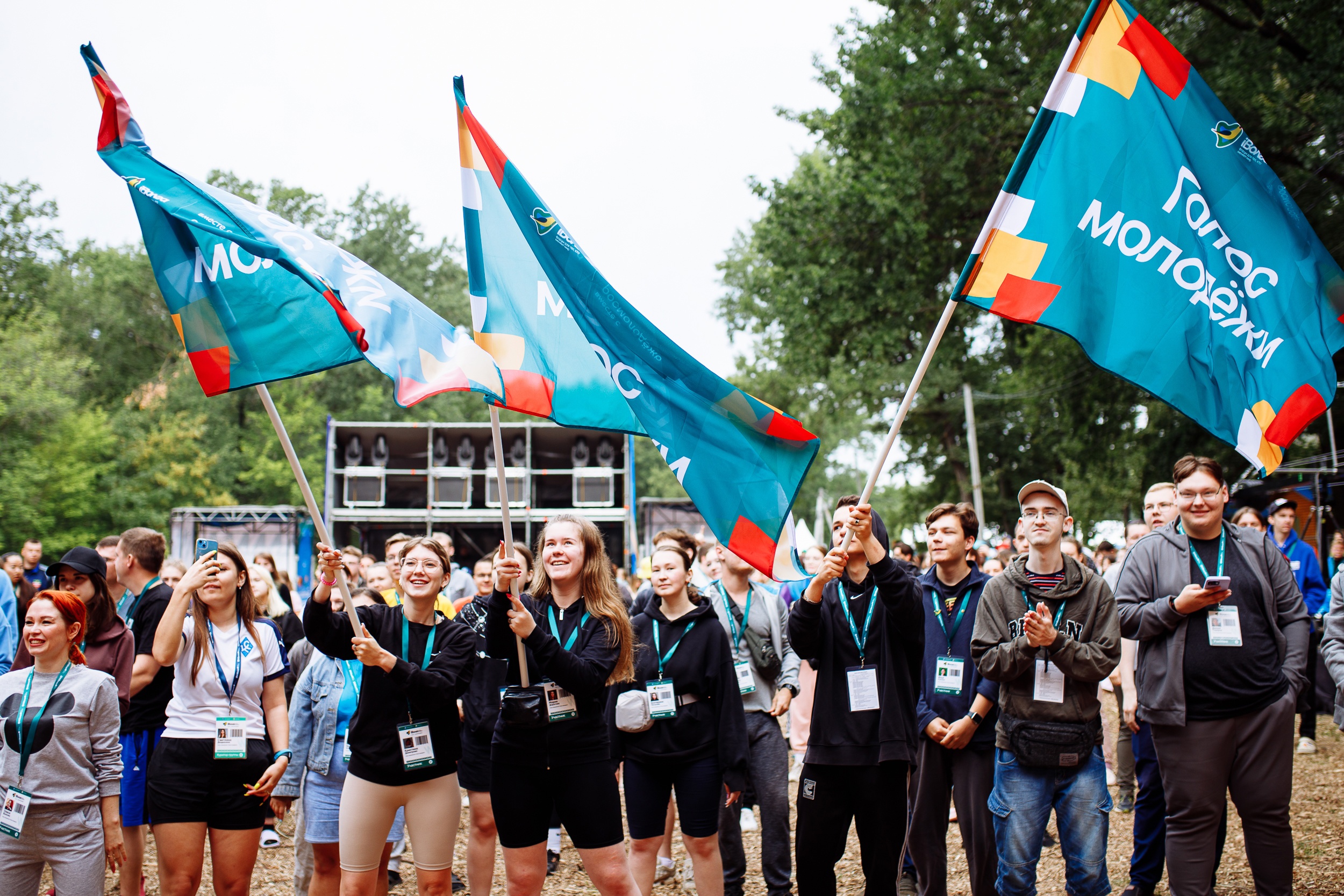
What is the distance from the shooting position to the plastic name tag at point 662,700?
5137 millimetres

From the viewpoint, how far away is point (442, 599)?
571 cm

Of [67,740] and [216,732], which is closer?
[67,740]

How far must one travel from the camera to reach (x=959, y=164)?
57.3ft

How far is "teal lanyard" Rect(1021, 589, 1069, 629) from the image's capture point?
15.9 feet

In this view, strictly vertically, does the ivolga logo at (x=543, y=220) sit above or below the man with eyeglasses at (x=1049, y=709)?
above

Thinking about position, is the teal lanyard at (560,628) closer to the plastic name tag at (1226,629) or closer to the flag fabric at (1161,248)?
the flag fabric at (1161,248)

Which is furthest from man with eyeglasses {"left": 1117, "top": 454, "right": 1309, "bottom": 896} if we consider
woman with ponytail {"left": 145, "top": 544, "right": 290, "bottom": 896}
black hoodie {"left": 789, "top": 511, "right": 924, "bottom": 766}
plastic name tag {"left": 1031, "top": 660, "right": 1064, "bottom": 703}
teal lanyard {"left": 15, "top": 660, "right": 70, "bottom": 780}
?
teal lanyard {"left": 15, "top": 660, "right": 70, "bottom": 780}

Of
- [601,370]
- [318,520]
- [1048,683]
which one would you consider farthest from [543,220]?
[1048,683]

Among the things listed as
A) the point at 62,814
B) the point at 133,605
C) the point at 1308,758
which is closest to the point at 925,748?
the point at 62,814

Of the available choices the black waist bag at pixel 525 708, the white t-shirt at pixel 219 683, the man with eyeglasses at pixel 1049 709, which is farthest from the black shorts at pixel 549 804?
the man with eyeglasses at pixel 1049 709

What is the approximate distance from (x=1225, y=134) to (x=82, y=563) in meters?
5.60

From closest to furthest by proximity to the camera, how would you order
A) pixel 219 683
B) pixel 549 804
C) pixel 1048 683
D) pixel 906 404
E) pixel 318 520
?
pixel 906 404 < pixel 318 520 < pixel 549 804 < pixel 1048 683 < pixel 219 683

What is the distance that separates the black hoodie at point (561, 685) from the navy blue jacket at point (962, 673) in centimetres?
152

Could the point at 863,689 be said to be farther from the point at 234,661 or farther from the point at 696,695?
the point at 234,661
